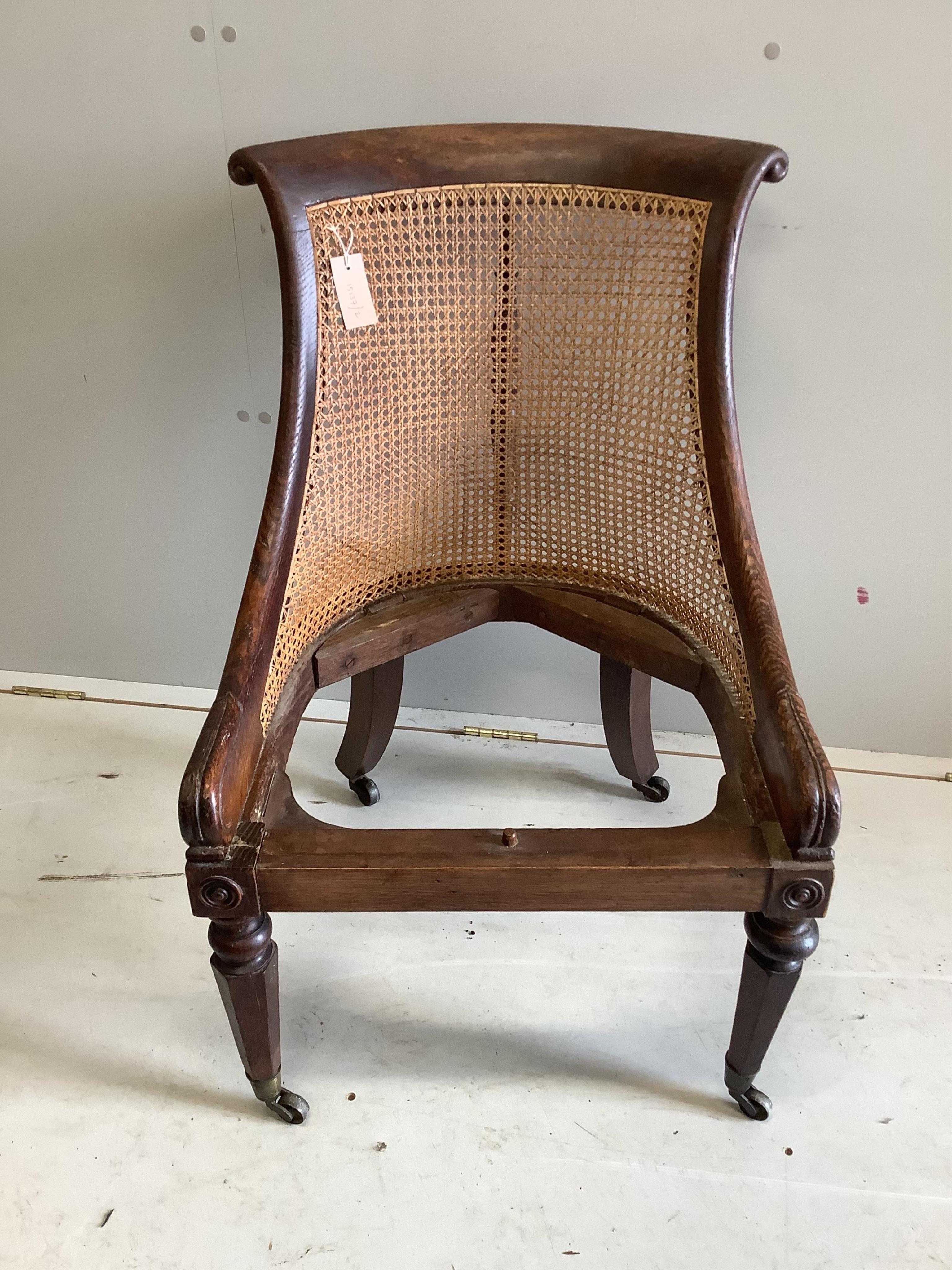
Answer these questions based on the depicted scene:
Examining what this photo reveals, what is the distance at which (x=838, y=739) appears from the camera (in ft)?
4.83

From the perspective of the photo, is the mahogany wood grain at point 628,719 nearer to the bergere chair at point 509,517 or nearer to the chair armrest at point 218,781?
the bergere chair at point 509,517

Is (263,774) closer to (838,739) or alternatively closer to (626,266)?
(626,266)

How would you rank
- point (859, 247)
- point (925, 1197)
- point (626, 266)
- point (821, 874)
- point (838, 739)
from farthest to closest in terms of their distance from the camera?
point (838, 739), point (859, 247), point (626, 266), point (925, 1197), point (821, 874)

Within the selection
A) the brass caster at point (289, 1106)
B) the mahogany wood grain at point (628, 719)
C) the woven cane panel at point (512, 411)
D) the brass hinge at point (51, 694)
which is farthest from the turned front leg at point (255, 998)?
the brass hinge at point (51, 694)

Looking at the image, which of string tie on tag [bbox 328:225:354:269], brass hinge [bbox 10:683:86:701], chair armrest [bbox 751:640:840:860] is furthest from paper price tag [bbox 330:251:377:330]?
brass hinge [bbox 10:683:86:701]

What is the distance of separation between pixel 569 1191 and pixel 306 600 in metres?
0.63

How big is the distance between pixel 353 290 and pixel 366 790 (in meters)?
0.68

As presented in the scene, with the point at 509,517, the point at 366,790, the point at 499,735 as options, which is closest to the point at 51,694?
the point at 366,790

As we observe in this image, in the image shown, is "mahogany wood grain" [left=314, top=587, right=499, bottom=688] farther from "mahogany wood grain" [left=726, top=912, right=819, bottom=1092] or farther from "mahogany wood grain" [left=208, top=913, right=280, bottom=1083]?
"mahogany wood grain" [left=726, top=912, right=819, bottom=1092]

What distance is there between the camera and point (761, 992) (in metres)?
0.87

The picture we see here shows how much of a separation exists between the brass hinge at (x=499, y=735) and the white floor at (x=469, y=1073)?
0.10m

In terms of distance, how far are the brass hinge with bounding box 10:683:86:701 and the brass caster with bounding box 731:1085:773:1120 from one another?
45.6 inches

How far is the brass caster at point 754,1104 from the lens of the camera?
3.18 feet

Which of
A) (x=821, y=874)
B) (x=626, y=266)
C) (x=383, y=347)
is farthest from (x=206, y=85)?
(x=821, y=874)
